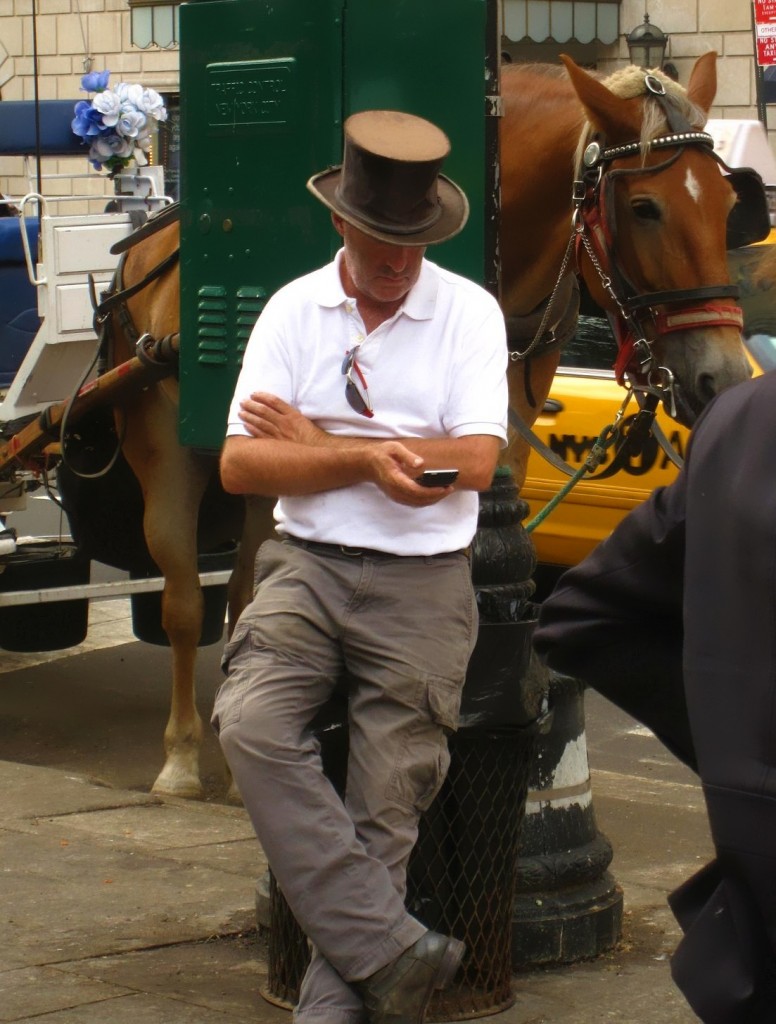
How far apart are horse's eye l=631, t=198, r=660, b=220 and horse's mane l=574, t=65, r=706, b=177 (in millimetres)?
143

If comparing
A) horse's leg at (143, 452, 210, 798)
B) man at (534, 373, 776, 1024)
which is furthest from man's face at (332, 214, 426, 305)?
horse's leg at (143, 452, 210, 798)

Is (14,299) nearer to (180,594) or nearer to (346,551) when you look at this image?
(180,594)

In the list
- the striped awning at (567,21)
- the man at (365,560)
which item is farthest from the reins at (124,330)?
the striped awning at (567,21)

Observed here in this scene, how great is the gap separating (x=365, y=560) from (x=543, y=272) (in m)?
2.37

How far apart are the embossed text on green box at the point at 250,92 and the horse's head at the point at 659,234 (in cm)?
92

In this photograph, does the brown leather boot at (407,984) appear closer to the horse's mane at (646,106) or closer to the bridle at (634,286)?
the bridle at (634,286)

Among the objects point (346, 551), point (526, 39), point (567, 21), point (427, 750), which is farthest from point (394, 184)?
point (567, 21)

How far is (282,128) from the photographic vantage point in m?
4.76

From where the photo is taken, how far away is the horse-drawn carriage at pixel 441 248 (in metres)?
4.60

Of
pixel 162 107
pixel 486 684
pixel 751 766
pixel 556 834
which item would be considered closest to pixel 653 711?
pixel 751 766

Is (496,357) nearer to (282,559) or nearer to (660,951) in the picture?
(282,559)

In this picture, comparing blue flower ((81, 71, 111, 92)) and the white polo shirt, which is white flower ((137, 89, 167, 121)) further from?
the white polo shirt

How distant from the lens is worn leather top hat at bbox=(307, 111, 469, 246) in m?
3.51

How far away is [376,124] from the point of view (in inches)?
144
